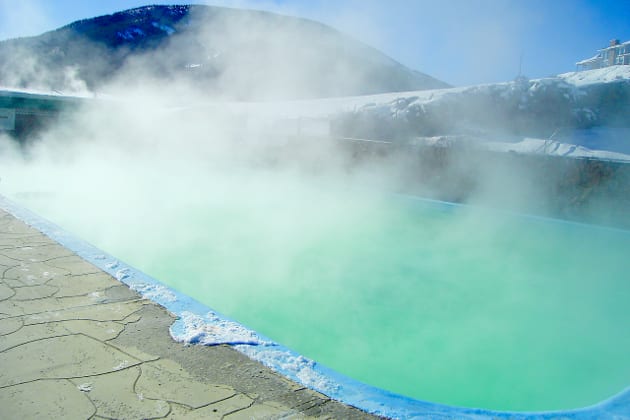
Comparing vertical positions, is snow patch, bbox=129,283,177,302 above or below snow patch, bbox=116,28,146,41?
below

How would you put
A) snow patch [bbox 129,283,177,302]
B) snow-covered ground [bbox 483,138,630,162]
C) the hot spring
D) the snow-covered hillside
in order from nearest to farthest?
snow patch [bbox 129,283,177,302]
the hot spring
snow-covered ground [bbox 483,138,630,162]
the snow-covered hillside

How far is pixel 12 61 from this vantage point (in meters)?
26.4

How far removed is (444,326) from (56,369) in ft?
7.80

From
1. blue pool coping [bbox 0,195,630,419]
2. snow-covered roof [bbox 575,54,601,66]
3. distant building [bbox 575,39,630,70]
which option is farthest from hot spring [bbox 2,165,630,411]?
snow-covered roof [bbox 575,54,601,66]

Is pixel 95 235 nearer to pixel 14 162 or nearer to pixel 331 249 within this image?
pixel 331 249

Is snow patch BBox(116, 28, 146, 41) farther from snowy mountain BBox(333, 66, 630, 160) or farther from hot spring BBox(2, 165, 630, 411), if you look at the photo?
snowy mountain BBox(333, 66, 630, 160)

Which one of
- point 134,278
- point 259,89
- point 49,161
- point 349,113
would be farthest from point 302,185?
point 259,89

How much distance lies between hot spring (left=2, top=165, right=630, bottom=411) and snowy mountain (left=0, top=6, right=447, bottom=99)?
625 inches

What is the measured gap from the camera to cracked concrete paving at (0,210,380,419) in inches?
53.5

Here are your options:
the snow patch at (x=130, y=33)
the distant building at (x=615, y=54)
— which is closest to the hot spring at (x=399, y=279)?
the distant building at (x=615, y=54)

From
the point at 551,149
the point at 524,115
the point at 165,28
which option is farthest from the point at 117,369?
the point at 165,28

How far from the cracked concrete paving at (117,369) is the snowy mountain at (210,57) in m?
19.9

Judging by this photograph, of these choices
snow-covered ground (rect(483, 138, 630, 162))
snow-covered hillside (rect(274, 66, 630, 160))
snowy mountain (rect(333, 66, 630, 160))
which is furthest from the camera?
snowy mountain (rect(333, 66, 630, 160))

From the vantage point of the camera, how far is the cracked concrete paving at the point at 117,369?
1358 mm
